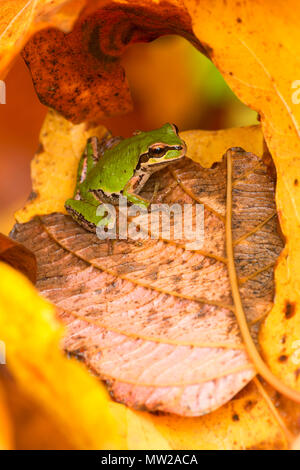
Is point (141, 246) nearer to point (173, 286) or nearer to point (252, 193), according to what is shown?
point (173, 286)

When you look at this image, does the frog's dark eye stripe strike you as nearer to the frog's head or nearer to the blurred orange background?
the frog's head

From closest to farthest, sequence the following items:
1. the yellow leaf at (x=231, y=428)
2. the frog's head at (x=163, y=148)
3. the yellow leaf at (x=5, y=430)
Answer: the yellow leaf at (x=5, y=430), the yellow leaf at (x=231, y=428), the frog's head at (x=163, y=148)

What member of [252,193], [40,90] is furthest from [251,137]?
[40,90]

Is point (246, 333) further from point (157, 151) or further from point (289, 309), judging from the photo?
point (157, 151)

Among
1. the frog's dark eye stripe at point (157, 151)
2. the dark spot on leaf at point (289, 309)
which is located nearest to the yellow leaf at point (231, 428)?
the dark spot on leaf at point (289, 309)

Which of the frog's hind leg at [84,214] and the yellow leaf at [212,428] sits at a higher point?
the frog's hind leg at [84,214]

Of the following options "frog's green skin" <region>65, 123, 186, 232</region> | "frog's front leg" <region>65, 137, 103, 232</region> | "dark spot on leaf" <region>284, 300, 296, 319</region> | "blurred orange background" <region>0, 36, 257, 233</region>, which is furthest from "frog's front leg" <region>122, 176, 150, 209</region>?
"dark spot on leaf" <region>284, 300, 296, 319</region>

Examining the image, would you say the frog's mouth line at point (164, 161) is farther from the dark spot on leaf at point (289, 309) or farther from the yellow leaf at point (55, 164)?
the dark spot on leaf at point (289, 309)
